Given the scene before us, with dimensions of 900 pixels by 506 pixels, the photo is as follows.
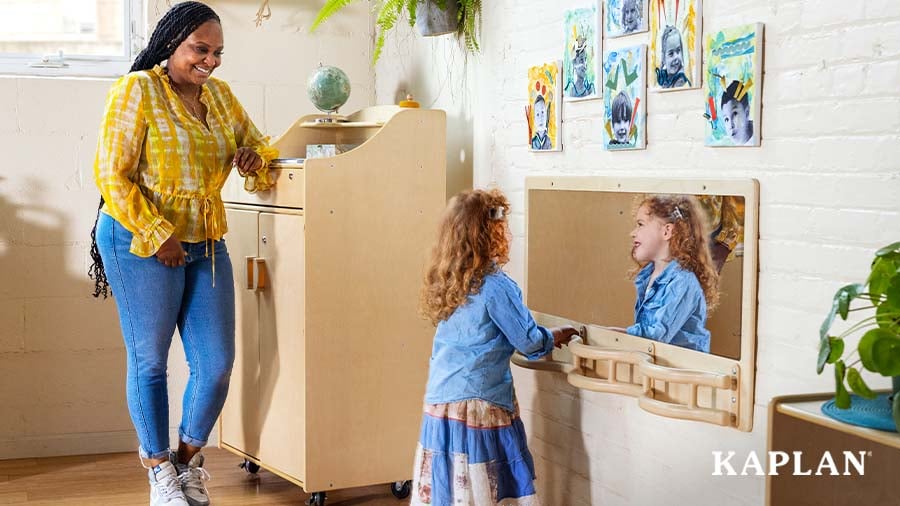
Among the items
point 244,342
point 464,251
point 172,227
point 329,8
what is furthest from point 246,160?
point 464,251

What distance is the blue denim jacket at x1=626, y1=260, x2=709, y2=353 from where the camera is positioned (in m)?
2.10

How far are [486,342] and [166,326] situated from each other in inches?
36.7

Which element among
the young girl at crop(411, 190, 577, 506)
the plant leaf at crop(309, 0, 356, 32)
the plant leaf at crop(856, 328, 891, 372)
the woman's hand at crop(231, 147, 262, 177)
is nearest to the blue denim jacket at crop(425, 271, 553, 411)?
the young girl at crop(411, 190, 577, 506)

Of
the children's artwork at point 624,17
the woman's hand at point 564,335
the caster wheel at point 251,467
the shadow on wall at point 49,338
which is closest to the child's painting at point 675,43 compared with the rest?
the children's artwork at point 624,17

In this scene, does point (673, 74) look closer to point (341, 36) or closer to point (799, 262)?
point (799, 262)

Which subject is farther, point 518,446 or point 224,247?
point 224,247

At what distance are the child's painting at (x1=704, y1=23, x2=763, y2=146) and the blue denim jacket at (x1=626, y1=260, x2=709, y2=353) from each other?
299mm

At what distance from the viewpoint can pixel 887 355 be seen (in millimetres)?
1326

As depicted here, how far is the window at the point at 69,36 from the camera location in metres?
3.47

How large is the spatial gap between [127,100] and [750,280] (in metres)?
1.65

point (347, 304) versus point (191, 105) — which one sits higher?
point (191, 105)

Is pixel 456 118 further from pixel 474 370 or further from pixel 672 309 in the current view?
pixel 672 309

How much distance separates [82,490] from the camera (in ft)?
10.3

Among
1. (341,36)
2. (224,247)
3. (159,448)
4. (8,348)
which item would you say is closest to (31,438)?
(8,348)
